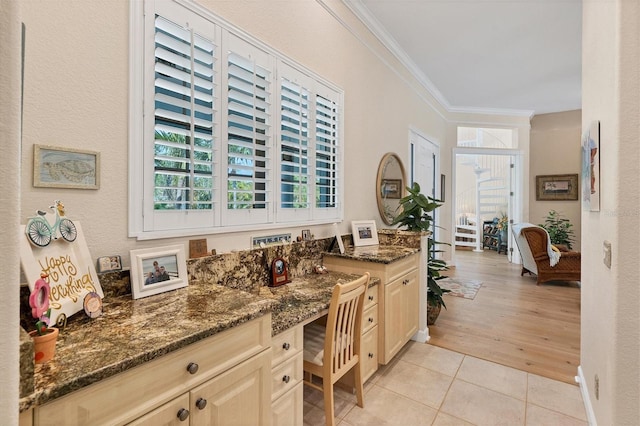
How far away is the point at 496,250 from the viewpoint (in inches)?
320

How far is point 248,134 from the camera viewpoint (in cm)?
185

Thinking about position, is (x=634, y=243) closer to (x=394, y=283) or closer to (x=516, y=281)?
(x=394, y=283)

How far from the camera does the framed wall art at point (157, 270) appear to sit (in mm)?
1293

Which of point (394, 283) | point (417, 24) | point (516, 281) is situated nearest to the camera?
point (394, 283)

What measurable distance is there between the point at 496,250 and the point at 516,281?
3.35 m

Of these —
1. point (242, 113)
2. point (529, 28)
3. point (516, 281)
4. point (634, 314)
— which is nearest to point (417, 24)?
point (529, 28)

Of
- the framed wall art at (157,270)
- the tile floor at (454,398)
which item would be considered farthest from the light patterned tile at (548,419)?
the framed wall art at (157,270)

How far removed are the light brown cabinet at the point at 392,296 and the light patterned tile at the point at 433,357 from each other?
18 cm

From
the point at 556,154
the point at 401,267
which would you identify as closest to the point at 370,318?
the point at 401,267

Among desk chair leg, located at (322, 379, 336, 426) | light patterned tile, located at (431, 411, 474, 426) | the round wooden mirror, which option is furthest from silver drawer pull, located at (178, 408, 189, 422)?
the round wooden mirror

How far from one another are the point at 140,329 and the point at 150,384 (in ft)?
0.60

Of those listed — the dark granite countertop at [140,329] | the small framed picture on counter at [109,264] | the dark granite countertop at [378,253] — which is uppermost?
the small framed picture on counter at [109,264]

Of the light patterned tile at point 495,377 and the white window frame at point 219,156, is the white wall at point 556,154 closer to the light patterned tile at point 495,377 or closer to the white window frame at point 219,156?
the light patterned tile at point 495,377

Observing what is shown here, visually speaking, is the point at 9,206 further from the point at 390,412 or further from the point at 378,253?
the point at 378,253
